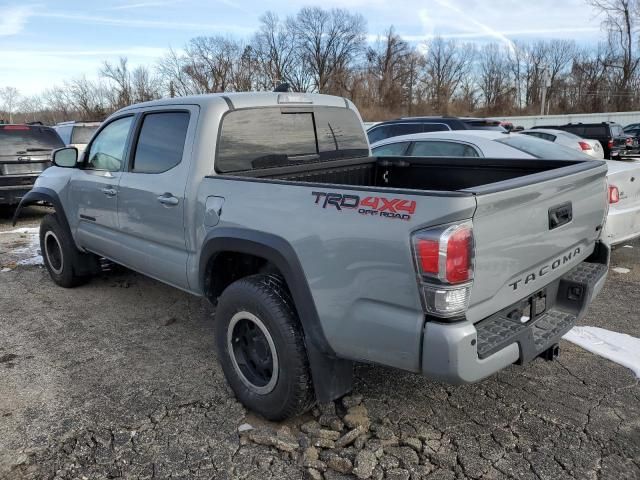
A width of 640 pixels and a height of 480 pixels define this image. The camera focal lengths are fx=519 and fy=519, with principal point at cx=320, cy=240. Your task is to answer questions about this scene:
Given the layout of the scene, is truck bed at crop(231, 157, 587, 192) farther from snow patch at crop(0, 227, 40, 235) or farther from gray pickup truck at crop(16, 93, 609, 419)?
snow patch at crop(0, 227, 40, 235)

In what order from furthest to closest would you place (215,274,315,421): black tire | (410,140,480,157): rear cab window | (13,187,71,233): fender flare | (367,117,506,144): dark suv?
(367,117,506,144): dark suv, (410,140,480,157): rear cab window, (13,187,71,233): fender flare, (215,274,315,421): black tire

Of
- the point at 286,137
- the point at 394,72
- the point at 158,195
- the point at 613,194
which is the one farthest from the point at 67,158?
the point at 394,72

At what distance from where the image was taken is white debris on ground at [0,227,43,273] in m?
6.95

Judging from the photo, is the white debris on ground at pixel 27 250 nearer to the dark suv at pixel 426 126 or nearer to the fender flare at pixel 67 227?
the fender flare at pixel 67 227

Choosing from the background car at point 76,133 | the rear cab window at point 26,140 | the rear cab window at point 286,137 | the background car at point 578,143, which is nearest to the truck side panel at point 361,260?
the rear cab window at point 286,137

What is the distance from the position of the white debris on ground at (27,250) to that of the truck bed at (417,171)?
465 centimetres

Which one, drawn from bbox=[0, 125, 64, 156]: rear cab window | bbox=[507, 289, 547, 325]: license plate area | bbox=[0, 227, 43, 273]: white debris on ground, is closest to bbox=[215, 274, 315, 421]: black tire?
bbox=[507, 289, 547, 325]: license plate area

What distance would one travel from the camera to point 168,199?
368 cm

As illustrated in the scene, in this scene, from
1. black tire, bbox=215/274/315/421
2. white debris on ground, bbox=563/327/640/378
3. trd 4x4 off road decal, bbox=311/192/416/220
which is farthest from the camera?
white debris on ground, bbox=563/327/640/378

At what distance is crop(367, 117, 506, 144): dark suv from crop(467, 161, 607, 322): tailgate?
828 cm

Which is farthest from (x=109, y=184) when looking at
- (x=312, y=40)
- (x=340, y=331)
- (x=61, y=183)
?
(x=312, y=40)

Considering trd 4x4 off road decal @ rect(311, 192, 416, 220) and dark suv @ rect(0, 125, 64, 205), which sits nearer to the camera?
trd 4x4 off road decal @ rect(311, 192, 416, 220)

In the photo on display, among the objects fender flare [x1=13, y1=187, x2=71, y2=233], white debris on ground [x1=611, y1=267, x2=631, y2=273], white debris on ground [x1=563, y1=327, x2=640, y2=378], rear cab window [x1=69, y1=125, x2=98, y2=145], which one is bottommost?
white debris on ground [x1=611, y1=267, x2=631, y2=273]

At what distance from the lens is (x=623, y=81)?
5369 cm
